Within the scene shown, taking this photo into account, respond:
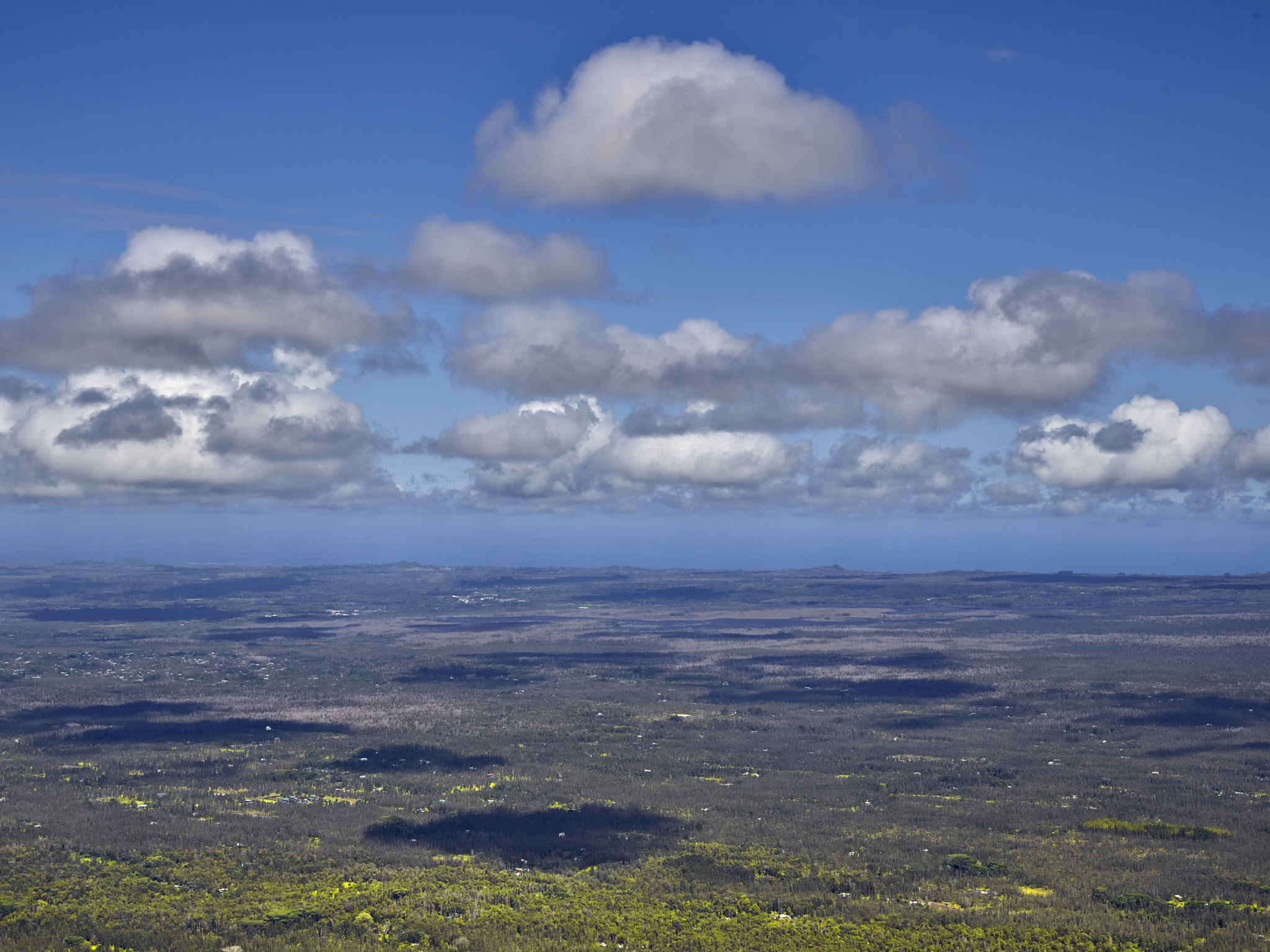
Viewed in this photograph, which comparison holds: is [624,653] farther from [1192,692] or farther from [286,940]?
[286,940]

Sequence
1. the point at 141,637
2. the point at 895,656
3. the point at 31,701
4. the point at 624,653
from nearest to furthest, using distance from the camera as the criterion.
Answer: the point at 31,701 → the point at 895,656 → the point at 624,653 → the point at 141,637

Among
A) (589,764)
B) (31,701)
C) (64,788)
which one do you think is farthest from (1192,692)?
(31,701)

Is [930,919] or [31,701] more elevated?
[930,919]

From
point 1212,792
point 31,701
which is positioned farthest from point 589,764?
point 31,701

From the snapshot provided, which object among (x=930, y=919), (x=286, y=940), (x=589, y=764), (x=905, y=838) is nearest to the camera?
(x=286, y=940)

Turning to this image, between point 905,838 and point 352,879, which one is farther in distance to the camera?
point 905,838

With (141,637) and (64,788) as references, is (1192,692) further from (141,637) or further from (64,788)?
(141,637)
